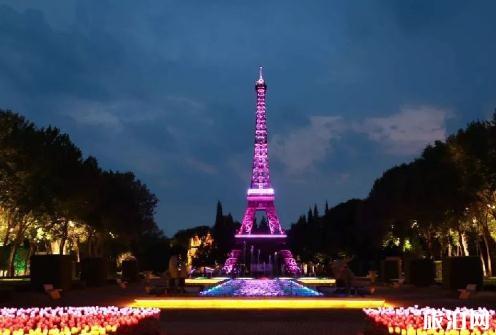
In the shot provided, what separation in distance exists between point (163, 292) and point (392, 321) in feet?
60.0

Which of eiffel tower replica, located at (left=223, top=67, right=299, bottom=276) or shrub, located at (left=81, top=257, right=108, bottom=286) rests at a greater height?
eiffel tower replica, located at (left=223, top=67, right=299, bottom=276)

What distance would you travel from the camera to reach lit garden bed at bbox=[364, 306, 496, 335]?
49.8 feet

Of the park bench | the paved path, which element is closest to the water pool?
the paved path

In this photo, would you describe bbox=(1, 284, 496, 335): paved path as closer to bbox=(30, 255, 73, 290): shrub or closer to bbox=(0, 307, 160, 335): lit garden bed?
bbox=(0, 307, 160, 335): lit garden bed

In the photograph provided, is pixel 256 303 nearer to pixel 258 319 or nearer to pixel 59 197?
pixel 258 319

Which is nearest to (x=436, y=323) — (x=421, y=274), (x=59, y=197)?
(x=421, y=274)

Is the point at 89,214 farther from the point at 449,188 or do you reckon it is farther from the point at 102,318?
the point at 102,318

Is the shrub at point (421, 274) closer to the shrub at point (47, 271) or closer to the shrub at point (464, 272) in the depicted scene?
the shrub at point (464, 272)

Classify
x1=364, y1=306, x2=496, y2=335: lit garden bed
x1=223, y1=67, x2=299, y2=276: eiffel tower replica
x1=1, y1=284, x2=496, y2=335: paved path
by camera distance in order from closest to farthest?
x1=364, y1=306, x2=496, y2=335: lit garden bed
x1=1, y1=284, x2=496, y2=335: paved path
x1=223, y1=67, x2=299, y2=276: eiffel tower replica

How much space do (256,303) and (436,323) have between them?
13.2m

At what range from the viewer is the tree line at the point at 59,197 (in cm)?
4403

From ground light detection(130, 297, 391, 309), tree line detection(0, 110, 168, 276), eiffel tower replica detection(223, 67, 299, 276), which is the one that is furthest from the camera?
eiffel tower replica detection(223, 67, 299, 276)

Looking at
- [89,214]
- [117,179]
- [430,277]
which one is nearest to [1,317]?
[430,277]

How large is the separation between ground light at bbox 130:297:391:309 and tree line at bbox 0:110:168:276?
18.5 metres
